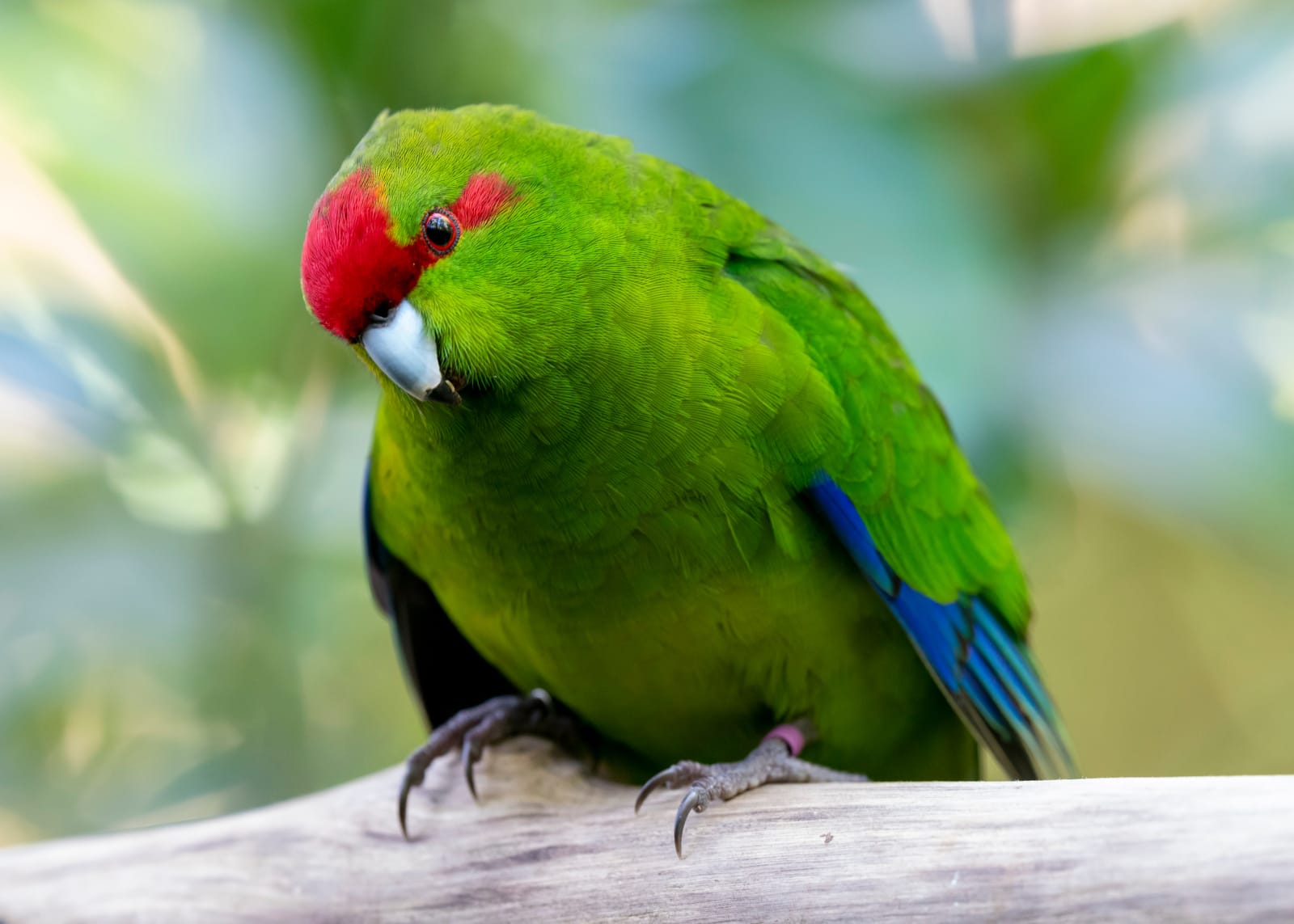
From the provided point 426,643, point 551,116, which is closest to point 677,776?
point 426,643

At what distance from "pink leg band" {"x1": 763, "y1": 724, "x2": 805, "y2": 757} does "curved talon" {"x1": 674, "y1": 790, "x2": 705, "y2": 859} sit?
0.23m

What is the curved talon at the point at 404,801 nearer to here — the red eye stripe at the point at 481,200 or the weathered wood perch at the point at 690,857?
the weathered wood perch at the point at 690,857

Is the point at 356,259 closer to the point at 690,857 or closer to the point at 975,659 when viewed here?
the point at 690,857

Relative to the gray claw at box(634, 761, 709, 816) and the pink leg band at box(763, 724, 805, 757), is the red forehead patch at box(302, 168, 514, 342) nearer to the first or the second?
the gray claw at box(634, 761, 709, 816)

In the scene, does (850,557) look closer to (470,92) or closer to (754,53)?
(754,53)

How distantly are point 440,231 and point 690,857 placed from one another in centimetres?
79

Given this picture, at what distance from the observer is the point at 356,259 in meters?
1.34

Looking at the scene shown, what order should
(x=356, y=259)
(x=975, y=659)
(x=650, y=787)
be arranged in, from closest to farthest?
1. (x=356, y=259)
2. (x=650, y=787)
3. (x=975, y=659)

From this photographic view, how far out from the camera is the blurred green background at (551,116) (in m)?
2.41

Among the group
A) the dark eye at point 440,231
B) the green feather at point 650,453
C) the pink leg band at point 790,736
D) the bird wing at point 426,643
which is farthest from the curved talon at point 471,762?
the dark eye at point 440,231

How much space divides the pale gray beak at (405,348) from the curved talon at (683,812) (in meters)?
0.58

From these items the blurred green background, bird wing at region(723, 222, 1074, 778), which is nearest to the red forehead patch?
bird wing at region(723, 222, 1074, 778)

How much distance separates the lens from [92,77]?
2.56 metres

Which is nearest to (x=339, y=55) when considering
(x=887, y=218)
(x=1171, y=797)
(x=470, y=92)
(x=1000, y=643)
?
(x=470, y=92)
